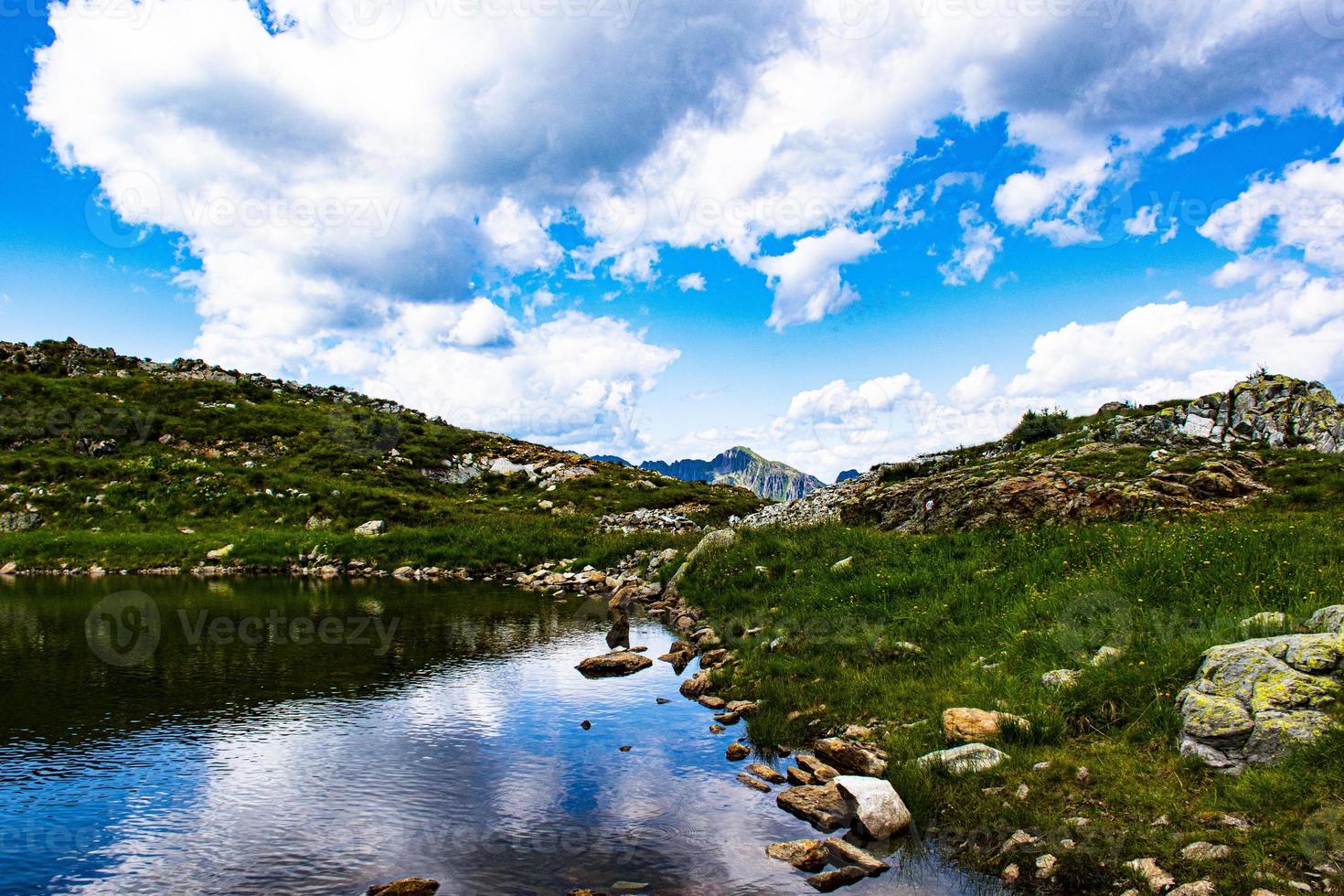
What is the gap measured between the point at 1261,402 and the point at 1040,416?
41.8ft

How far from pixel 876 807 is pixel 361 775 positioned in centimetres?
860

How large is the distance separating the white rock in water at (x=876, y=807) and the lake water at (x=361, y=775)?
682 mm

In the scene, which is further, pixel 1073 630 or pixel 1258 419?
pixel 1258 419

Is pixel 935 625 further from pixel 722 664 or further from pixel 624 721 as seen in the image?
pixel 624 721

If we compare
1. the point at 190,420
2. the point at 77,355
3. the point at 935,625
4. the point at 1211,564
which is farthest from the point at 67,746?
the point at 77,355

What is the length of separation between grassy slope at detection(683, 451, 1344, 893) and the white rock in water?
37 cm

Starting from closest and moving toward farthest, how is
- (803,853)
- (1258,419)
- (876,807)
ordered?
(803,853)
(876,807)
(1258,419)

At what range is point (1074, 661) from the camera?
13.0 metres

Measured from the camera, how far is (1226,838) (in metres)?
8.12

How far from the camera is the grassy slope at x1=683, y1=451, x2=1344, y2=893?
855 cm

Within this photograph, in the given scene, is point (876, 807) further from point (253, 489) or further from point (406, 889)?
point (253, 489)

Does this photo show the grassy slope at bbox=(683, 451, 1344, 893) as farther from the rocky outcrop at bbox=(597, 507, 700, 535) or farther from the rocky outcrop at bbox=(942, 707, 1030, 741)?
the rocky outcrop at bbox=(597, 507, 700, 535)

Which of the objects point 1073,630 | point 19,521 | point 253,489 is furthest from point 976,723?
point 19,521

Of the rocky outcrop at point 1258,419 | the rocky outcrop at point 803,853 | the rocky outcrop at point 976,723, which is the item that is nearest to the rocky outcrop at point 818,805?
the rocky outcrop at point 803,853
